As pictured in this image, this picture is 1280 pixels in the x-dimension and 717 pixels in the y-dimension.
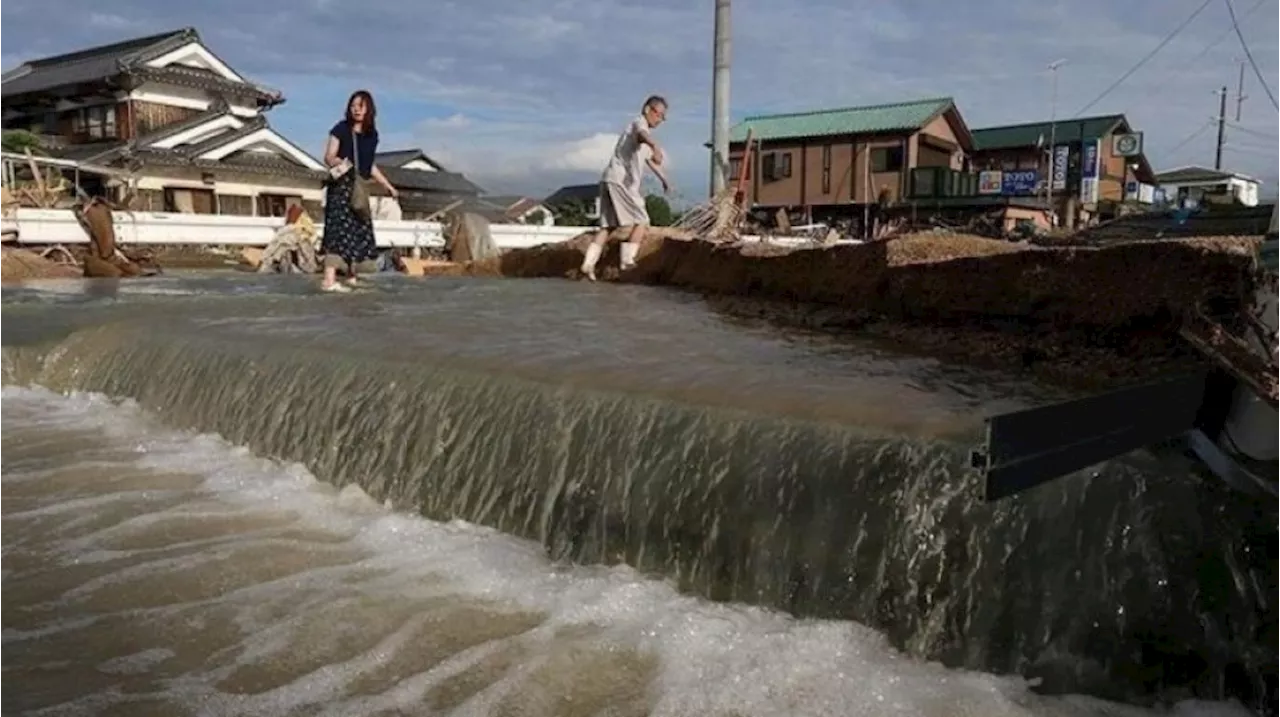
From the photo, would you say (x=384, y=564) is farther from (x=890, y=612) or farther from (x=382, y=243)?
(x=382, y=243)

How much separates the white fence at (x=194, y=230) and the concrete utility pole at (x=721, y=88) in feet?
21.7

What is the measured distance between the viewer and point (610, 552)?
3.72 m

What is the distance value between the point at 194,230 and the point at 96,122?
1763 cm

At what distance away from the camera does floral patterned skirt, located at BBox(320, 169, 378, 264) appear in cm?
827

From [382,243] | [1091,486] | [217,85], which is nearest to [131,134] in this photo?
[217,85]

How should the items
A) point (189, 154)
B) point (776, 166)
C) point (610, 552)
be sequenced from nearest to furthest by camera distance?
point (610, 552), point (189, 154), point (776, 166)

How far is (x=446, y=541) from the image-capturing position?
4.01 m

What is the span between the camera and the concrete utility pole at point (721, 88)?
1109 cm

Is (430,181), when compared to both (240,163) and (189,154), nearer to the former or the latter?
(240,163)

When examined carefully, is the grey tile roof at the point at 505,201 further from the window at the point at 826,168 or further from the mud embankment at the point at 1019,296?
the mud embankment at the point at 1019,296

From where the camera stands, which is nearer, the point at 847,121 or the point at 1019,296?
the point at 1019,296

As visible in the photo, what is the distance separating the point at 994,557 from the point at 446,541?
2133mm

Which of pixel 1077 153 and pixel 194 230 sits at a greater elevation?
pixel 1077 153

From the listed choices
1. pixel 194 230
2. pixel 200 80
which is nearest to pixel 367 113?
pixel 194 230
